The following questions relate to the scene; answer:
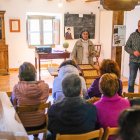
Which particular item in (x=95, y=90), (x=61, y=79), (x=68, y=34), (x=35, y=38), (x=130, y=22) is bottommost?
(x=95, y=90)

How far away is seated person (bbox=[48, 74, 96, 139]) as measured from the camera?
1895 mm

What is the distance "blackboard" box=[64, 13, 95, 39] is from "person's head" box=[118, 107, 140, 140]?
7325 mm

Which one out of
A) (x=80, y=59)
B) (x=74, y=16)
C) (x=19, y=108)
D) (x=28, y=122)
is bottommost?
(x=28, y=122)

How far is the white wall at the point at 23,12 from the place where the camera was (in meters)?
7.37

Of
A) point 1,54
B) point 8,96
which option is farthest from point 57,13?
point 8,96

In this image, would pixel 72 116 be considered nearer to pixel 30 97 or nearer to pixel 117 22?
pixel 30 97

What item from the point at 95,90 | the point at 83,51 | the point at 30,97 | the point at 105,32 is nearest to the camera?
the point at 30,97

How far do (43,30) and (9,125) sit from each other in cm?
639

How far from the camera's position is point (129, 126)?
773 millimetres

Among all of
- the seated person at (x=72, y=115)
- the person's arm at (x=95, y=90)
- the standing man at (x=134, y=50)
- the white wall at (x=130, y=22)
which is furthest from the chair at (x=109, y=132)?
the white wall at (x=130, y=22)

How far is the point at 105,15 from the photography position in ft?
26.9

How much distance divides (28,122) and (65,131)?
64 cm

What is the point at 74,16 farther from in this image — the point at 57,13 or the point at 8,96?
the point at 8,96

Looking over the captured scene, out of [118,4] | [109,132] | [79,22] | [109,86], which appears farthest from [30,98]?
[79,22]
